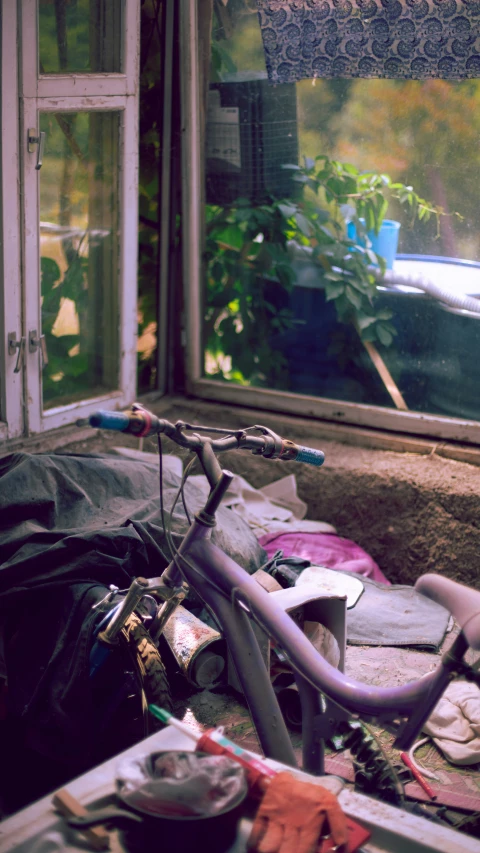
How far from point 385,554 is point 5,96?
2.54 m

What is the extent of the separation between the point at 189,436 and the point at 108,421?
25 centimetres

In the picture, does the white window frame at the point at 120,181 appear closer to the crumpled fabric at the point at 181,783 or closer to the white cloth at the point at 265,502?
the white cloth at the point at 265,502

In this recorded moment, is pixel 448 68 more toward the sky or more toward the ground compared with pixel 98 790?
more toward the sky

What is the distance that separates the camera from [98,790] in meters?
1.51

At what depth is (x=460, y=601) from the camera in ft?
6.01

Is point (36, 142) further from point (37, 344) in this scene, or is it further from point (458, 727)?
point (458, 727)

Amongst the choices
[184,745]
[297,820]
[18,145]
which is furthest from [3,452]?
[297,820]

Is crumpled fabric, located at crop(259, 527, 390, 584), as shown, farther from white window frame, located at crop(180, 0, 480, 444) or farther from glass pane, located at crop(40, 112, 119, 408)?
glass pane, located at crop(40, 112, 119, 408)

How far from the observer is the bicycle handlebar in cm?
188

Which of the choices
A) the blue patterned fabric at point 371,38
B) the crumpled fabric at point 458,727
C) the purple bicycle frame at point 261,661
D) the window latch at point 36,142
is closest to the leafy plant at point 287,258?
the blue patterned fabric at point 371,38

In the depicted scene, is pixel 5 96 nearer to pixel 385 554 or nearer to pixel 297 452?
pixel 297 452

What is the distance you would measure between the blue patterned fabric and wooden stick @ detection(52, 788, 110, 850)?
10.3 feet

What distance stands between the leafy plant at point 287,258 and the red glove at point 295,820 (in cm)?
281

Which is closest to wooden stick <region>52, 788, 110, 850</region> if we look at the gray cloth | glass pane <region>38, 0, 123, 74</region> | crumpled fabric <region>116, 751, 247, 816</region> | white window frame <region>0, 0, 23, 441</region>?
crumpled fabric <region>116, 751, 247, 816</region>
